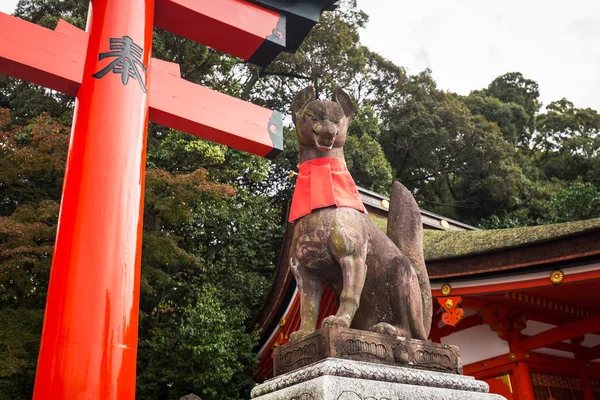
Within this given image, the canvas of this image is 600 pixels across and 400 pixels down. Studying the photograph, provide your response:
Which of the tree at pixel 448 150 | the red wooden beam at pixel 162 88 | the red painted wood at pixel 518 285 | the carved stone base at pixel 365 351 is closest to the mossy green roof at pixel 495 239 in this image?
the red painted wood at pixel 518 285

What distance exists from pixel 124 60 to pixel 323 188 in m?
1.95

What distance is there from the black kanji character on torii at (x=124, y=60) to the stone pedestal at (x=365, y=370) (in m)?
2.25

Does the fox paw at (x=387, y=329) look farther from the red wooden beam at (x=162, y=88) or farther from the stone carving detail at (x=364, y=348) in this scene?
the red wooden beam at (x=162, y=88)

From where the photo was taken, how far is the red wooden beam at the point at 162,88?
382cm

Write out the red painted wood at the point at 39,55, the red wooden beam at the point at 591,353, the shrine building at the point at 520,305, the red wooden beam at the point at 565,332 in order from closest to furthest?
the red painted wood at the point at 39,55, the shrine building at the point at 520,305, the red wooden beam at the point at 565,332, the red wooden beam at the point at 591,353

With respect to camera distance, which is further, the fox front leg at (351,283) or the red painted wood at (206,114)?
the red painted wood at (206,114)

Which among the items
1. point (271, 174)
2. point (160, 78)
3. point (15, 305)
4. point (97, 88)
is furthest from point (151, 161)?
point (97, 88)

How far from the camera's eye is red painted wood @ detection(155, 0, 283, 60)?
4379 millimetres

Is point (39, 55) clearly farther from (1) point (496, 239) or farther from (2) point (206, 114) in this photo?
(1) point (496, 239)

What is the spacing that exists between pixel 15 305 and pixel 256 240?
535 centimetres

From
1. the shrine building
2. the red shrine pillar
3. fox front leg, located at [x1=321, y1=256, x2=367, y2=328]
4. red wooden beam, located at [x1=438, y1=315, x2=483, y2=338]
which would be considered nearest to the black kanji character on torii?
the red shrine pillar

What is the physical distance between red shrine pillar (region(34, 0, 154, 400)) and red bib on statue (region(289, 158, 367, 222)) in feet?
3.77

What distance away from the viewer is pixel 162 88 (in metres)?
4.40

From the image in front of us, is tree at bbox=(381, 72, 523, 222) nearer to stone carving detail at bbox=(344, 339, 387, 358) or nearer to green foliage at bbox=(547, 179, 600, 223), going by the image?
green foliage at bbox=(547, 179, 600, 223)
